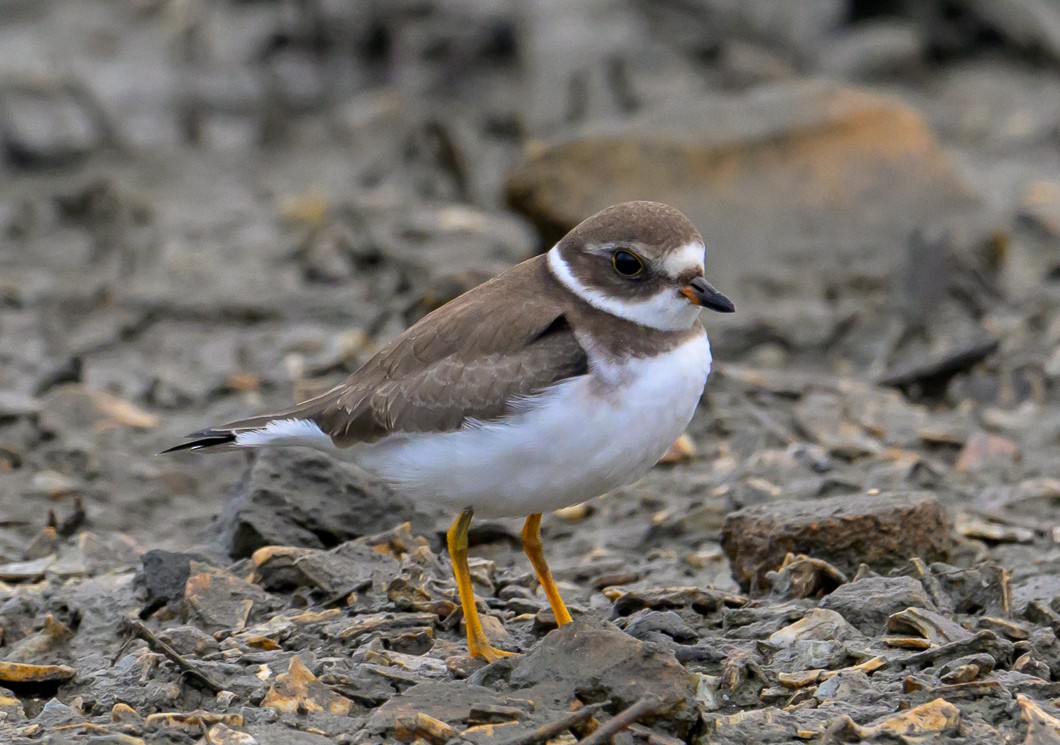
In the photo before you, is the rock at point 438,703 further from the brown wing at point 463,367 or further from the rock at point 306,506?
the rock at point 306,506

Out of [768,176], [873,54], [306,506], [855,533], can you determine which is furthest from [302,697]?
[873,54]

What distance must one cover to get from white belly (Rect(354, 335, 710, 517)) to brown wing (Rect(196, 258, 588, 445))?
0.08m

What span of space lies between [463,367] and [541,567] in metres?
0.77

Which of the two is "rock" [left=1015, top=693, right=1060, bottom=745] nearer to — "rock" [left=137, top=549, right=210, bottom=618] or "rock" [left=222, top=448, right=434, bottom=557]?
"rock" [left=222, top=448, right=434, bottom=557]

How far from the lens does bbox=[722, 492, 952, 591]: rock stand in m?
5.40

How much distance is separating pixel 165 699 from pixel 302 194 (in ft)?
25.0

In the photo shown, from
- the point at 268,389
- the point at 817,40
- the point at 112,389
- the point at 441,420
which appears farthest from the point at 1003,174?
the point at 441,420

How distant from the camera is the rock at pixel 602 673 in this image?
13.8 ft

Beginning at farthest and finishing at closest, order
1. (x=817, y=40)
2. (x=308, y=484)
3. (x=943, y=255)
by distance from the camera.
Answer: (x=817, y=40) → (x=943, y=255) → (x=308, y=484)

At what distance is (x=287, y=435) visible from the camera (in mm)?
5219

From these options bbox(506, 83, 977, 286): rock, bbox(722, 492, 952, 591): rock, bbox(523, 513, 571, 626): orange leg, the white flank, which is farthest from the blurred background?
bbox(523, 513, 571, 626): orange leg

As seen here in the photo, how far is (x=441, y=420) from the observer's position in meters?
4.86

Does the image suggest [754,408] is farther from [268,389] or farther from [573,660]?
[573,660]

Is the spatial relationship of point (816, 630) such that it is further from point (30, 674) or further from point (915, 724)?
point (30, 674)
